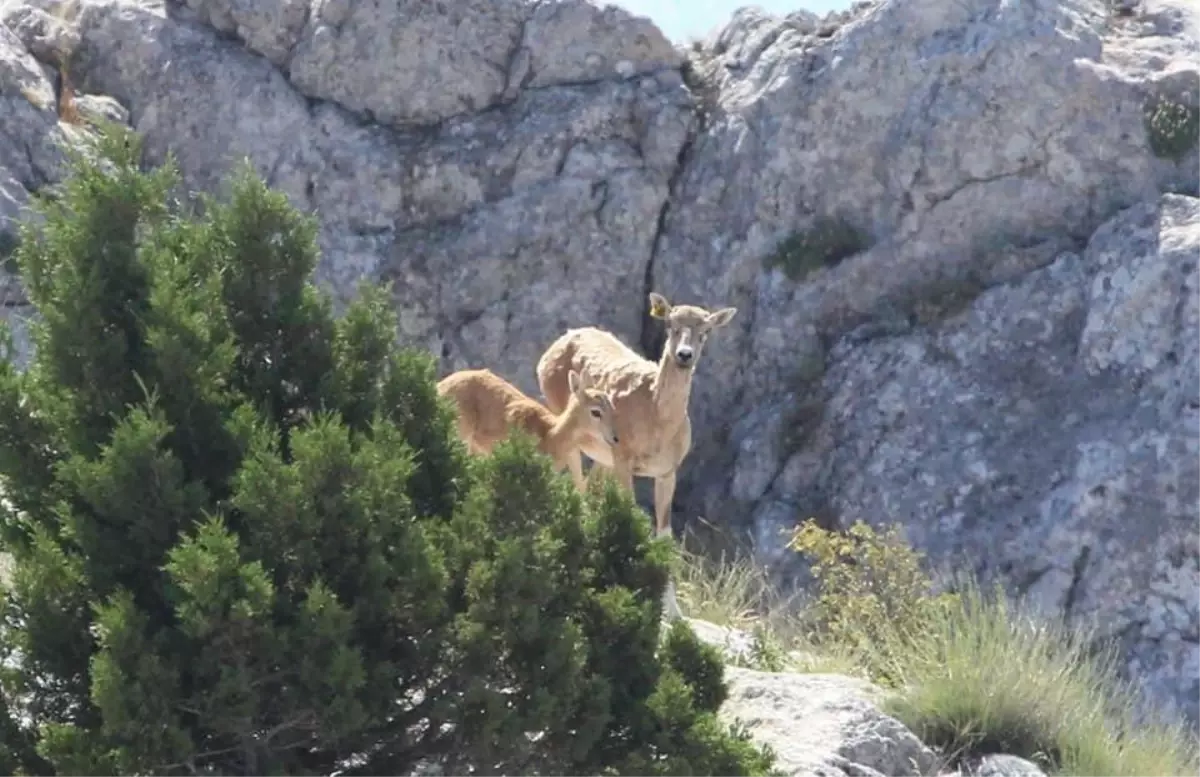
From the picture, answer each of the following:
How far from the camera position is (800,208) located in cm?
1733

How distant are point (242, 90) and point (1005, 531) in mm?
8103

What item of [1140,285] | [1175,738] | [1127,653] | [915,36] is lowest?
[1127,653]

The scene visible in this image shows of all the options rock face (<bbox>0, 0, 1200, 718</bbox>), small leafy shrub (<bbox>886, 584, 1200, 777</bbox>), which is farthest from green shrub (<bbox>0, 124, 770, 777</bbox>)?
rock face (<bbox>0, 0, 1200, 718</bbox>)

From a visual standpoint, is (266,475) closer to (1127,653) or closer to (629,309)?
(1127,653)

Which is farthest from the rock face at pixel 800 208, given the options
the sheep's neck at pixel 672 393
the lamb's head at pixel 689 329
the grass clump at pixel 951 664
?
the grass clump at pixel 951 664

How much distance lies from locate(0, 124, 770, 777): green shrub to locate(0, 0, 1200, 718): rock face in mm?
8446

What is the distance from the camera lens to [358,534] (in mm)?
6113

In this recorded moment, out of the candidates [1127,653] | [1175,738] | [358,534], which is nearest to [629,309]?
[1127,653]

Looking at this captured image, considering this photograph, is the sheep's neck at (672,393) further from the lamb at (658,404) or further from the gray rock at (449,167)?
the gray rock at (449,167)

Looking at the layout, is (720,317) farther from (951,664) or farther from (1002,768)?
(1002,768)

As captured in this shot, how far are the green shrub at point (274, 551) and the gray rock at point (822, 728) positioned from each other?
1.02m

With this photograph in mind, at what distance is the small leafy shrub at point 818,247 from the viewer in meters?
17.1

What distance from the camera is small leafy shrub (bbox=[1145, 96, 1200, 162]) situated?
1644 cm

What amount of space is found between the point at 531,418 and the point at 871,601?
4.01 metres
